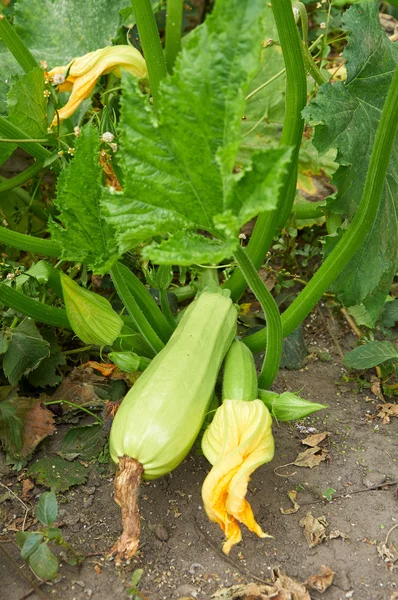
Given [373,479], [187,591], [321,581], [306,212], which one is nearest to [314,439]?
[373,479]

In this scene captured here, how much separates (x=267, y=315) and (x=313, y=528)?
479 mm

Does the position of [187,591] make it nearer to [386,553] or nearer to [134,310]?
[386,553]

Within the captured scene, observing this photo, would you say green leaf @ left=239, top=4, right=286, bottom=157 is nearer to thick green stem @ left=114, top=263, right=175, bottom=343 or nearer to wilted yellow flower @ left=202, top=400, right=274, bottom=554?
thick green stem @ left=114, top=263, right=175, bottom=343

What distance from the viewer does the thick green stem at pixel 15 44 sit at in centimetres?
189

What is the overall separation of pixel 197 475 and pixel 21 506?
41 centimetres

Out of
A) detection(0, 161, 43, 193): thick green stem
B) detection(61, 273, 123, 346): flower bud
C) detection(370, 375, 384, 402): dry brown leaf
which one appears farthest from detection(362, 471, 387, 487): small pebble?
detection(0, 161, 43, 193): thick green stem

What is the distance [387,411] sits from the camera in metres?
2.00

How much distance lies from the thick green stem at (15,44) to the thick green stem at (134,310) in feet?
2.03

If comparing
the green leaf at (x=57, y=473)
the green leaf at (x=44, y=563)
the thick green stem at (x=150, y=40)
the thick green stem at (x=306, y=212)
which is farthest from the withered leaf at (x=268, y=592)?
the thick green stem at (x=306, y=212)

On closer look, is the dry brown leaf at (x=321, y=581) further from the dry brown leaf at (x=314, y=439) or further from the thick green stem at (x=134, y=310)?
the thick green stem at (x=134, y=310)

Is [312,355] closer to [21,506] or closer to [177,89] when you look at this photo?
[21,506]

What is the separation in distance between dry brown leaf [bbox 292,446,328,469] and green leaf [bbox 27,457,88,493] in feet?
1.70

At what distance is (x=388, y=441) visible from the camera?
1898mm

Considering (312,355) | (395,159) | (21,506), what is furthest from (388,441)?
(21,506)
